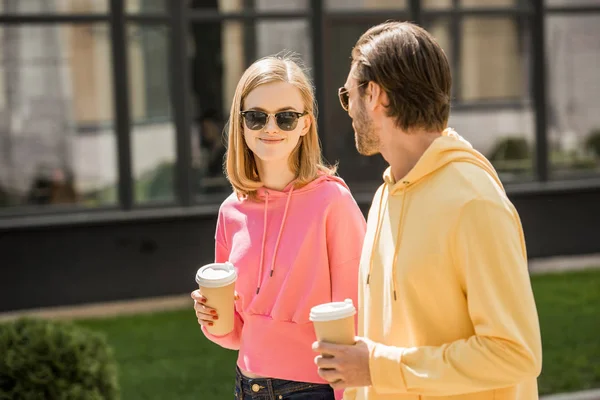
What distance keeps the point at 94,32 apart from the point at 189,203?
207 centimetres

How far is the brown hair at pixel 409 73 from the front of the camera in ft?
6.76

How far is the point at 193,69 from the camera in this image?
32.1ft

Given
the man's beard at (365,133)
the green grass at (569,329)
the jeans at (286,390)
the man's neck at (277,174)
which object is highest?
the man's beard at (365,133)

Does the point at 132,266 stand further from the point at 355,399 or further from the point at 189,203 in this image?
the point at 355,399

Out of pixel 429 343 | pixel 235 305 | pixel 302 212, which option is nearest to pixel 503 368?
pixel 429 343

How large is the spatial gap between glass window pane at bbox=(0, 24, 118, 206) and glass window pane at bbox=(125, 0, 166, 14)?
1.18 ft

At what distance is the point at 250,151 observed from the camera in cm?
305

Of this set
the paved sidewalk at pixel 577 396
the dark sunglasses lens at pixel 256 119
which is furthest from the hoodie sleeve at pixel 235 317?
the paved sidewalk at pixel 577 396

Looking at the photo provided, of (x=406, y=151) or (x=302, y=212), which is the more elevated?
(x=406, y=151)

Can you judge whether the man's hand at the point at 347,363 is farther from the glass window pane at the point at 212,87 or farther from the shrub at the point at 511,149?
the shrub at the point at 511,149

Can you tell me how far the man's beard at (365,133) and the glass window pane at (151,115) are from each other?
768 centimetres

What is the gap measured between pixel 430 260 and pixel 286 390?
94cm

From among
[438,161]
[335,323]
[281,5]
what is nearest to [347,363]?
[335,323]

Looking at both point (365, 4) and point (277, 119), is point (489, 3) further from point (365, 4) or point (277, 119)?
point (277, 119)
